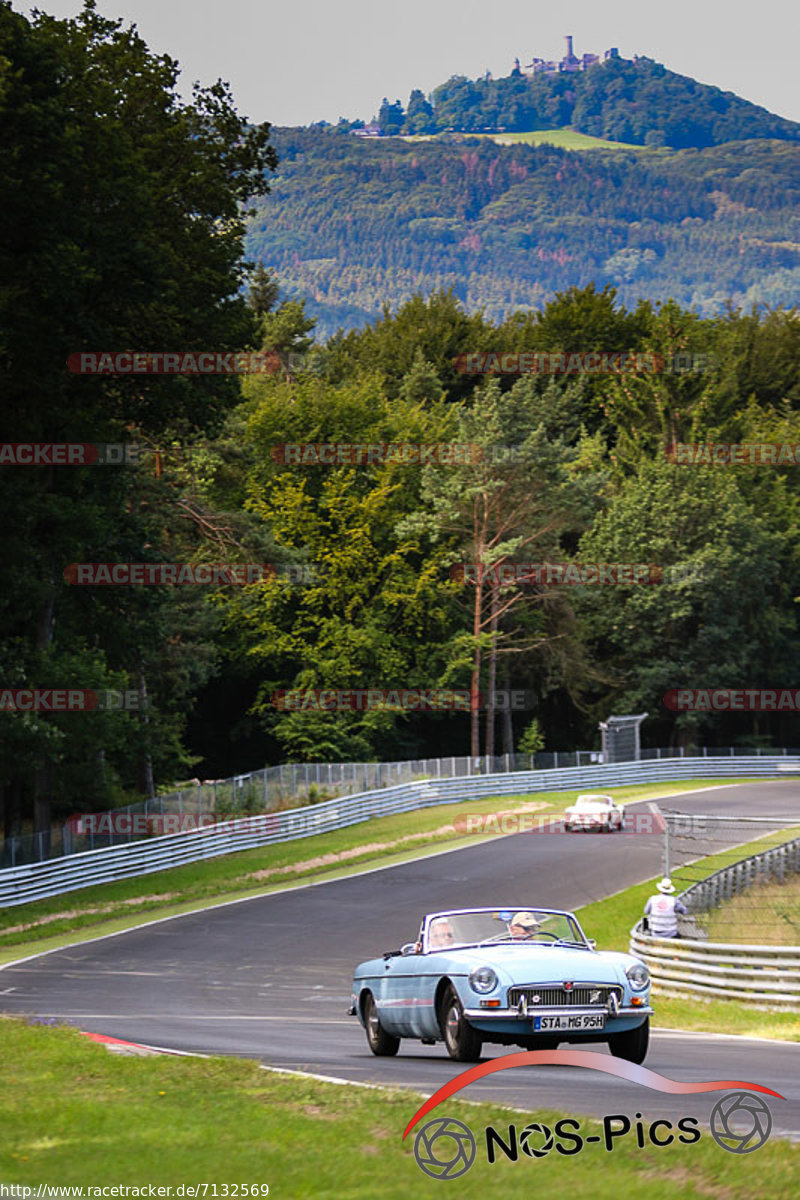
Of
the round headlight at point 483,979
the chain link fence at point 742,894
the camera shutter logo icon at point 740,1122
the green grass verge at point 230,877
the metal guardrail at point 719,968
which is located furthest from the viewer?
the green grass verge at point 230,877

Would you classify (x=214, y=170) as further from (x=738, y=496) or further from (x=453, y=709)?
(x=738, y=496)

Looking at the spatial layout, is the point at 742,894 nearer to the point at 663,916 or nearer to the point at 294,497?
the point at 663,916

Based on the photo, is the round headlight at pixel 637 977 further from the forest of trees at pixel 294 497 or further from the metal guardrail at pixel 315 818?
the metal guardrail at pixel 315 818

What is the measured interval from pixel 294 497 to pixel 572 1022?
6187 cm

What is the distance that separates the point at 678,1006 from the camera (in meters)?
21.5

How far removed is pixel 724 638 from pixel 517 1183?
74.9 m

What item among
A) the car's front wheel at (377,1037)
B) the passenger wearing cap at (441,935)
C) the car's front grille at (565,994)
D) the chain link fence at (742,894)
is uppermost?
the passenger wearing cap at (441,935)

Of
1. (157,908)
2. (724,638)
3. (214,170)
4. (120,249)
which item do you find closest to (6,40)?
(120,249)

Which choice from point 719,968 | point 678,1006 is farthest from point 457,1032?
point 719,968

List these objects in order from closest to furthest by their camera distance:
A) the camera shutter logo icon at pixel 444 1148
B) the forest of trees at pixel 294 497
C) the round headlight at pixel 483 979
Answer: the camera shutter logo icon at pixel 444 1148 < the round headlight at pixel 483 979 < the forest of trees at pixel 294 497

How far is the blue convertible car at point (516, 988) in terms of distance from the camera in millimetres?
11539

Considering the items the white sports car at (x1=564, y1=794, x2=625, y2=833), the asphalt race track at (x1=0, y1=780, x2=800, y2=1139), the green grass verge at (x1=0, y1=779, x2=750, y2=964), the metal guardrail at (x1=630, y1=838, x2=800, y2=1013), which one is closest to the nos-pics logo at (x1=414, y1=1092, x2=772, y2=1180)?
the asphalt race track at (x1=0, y1=780, x2=800, y2=1139)

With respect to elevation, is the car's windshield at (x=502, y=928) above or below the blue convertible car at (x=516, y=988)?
above

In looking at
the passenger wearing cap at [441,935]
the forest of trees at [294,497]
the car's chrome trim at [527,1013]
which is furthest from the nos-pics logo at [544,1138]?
the forest of trees at [294,497]
